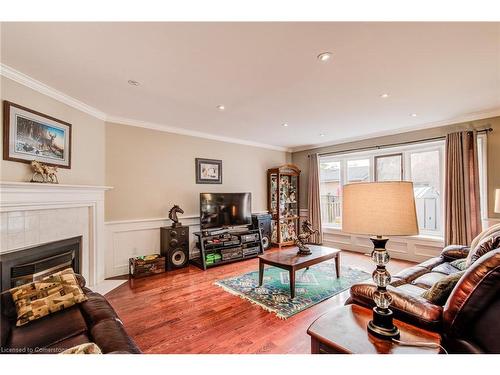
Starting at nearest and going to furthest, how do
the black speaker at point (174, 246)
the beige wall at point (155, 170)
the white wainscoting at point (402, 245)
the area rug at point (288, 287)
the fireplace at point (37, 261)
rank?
the fireplace at point (37, 261)
the area rug at point (288, 287)
the beige wall at point (155, 170)
the black speaker at point (174, 246)
the white wainscoting at point (402, 245)

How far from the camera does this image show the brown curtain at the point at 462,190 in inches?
138

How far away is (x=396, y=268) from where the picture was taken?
12.8 feet

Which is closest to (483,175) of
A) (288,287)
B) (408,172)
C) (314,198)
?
(408,172)

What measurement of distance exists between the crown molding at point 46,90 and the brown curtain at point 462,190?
17.9 ft

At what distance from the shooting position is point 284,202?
582cm

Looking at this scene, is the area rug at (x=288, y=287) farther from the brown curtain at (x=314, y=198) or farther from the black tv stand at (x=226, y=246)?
the brown curtain at (x=314, y=198)

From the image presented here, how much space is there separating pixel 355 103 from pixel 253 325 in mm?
2975

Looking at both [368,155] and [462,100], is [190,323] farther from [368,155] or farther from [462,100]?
[368,155]

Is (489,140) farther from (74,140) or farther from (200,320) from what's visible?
(74,140)

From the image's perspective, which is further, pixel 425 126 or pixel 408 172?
pixel 408 172

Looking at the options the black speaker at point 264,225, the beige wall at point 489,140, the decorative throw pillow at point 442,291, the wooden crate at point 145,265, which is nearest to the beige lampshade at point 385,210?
the decorative throw pillow at point 442,291

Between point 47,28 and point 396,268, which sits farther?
point 396,268

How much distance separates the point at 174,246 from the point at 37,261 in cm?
176
